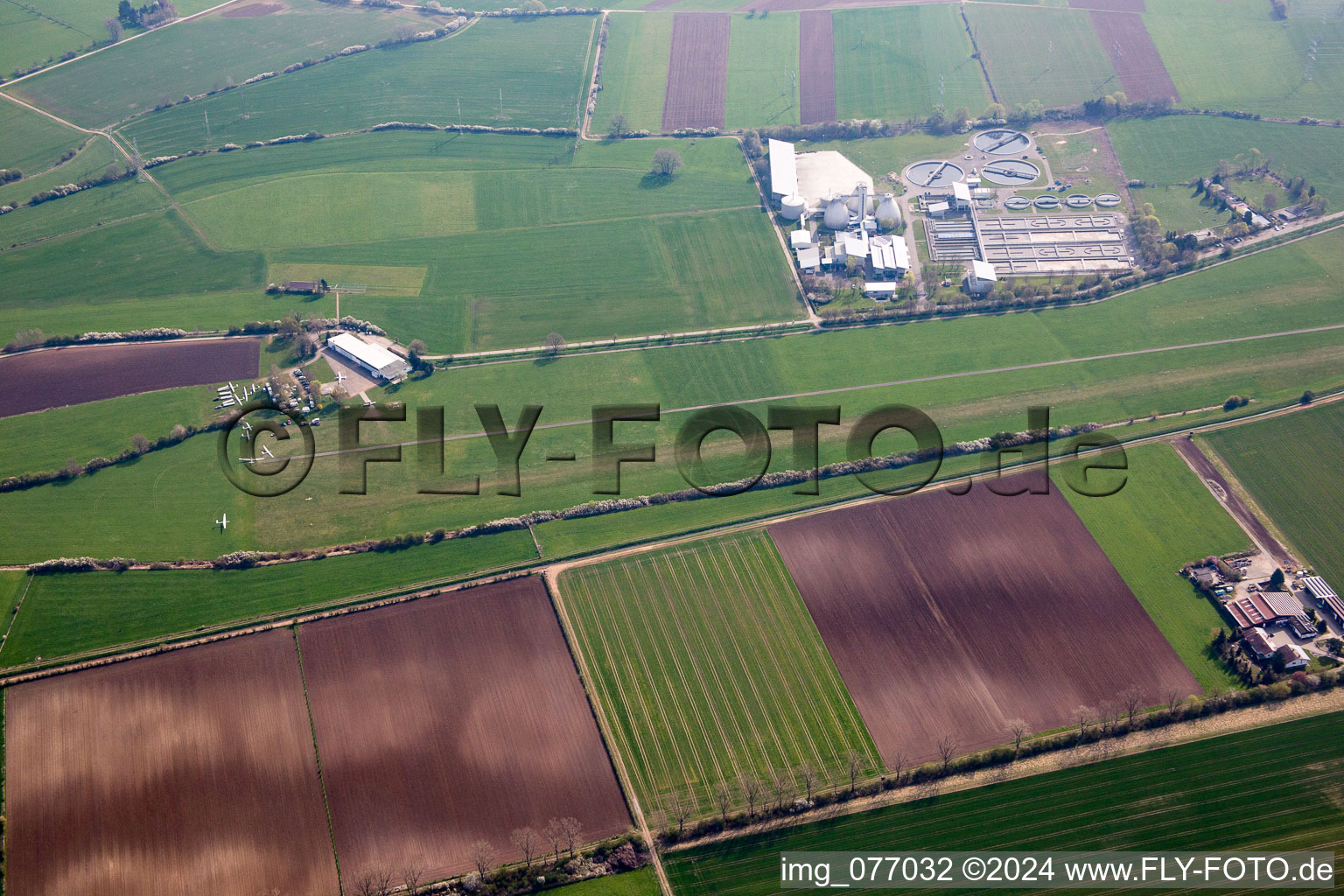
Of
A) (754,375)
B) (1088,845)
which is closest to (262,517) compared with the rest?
(754,375)

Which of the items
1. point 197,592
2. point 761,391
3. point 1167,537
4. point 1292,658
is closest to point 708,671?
point 761,391

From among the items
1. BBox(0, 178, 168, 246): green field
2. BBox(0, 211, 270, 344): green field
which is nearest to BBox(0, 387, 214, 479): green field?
BBox(0, 211, 270, 344): green field

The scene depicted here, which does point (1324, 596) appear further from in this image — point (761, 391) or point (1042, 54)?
point (1042, 54)

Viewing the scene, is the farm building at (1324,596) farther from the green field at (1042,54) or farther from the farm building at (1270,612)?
the green field at (1042,54)

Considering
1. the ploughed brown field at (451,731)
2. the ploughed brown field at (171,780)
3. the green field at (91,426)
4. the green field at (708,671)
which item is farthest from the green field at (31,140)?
the green field at (708,671)

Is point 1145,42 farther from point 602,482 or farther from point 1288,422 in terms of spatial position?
point 602,482

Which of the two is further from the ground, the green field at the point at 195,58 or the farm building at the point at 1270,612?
the green field at the point at 195,58
